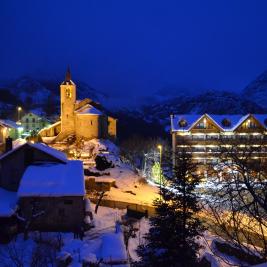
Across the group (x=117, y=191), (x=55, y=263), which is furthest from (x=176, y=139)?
(x=55, y=263)

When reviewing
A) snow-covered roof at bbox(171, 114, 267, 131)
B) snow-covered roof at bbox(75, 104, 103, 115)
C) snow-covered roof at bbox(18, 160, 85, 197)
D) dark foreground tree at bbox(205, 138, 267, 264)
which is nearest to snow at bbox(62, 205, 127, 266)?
snow-covered roof at bbox(18, 160, 85, 197)

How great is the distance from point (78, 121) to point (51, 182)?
3799 centimetres

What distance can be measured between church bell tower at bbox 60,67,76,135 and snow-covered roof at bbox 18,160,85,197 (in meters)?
37.6

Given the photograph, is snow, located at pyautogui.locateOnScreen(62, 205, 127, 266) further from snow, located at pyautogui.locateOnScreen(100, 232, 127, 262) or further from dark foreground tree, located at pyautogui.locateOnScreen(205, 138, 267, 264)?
dark foreground tree, located at pyautogui.locateOnScreen(205, 138, 267, 264)

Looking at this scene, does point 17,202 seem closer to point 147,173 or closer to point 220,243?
point 220,243

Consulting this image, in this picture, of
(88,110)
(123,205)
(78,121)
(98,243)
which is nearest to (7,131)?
(78,121)

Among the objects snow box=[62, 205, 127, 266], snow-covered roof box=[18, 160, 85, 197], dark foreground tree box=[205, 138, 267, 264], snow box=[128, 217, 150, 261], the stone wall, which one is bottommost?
snow box=[128, 217, 150, 261]

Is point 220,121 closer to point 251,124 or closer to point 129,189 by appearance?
point 251,124

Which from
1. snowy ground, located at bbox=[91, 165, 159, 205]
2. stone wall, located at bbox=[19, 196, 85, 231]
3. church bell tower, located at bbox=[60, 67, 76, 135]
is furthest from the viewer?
church bell tower, located at bbox=[60, 67, 76, 135]

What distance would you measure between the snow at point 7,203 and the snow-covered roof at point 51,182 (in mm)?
1133

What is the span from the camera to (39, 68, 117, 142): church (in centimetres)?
6750

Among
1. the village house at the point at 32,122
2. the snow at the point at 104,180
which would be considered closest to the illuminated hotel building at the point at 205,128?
the snow at the point at 104,180

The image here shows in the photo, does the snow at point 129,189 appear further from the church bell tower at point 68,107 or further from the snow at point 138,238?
the church bell tower at point 68,107

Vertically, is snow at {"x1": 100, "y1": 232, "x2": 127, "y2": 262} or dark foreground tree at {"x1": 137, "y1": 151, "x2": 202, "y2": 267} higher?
dark foreground tree at {"x1": 137, "y1": 151, "x2": 202, "y2": 267}
